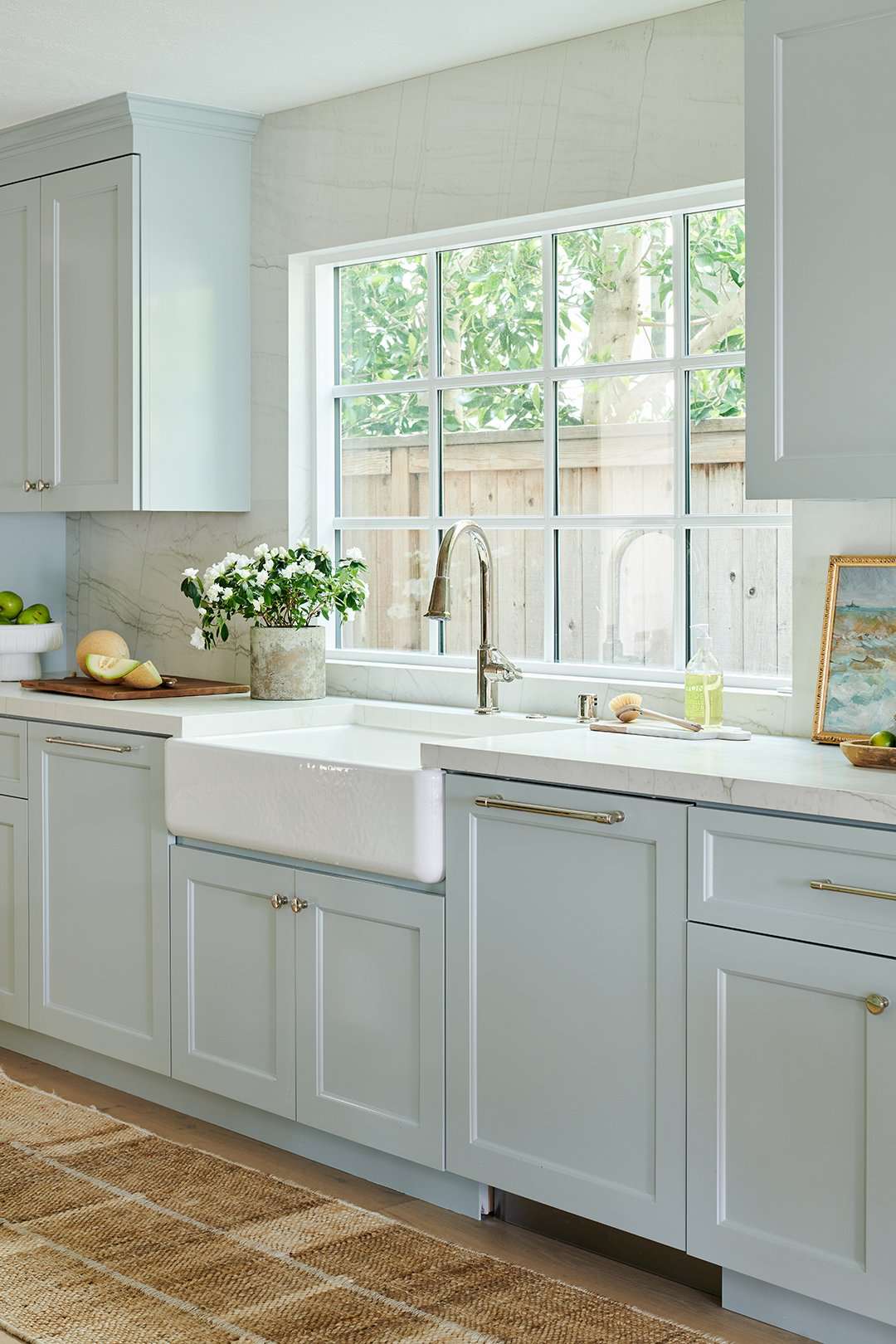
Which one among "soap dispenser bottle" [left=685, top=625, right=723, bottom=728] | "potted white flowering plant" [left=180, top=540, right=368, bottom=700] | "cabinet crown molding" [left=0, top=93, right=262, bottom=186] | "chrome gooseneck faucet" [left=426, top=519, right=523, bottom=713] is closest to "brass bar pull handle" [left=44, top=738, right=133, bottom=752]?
"potted white flowering plant" [left=180, top=540, right=368, bottom=700]

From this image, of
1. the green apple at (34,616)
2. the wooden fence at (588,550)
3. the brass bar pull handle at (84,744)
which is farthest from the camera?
the green apple at (34,616)

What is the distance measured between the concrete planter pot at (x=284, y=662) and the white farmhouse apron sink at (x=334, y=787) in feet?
0.37

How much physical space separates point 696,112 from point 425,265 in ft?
2.96

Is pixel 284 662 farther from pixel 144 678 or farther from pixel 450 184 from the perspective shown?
pixel 450 184

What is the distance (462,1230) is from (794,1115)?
0.80m

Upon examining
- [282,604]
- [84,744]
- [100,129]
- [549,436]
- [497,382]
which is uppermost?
[100,129]

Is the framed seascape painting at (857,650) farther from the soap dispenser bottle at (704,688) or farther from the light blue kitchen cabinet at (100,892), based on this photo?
the light blue kitchen cabinet at (100,892)

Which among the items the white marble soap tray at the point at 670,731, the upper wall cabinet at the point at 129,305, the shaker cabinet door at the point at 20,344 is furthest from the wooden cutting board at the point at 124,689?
the white marble soap tray at the point at 670,731

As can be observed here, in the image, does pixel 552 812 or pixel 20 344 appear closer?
pixel 552 812

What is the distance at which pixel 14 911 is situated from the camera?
3.76 m

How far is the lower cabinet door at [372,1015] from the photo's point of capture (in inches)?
110

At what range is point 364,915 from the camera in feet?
9.46

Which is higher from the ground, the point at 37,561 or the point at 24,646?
the point at 37,561

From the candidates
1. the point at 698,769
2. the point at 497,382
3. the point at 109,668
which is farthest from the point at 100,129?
the point at 698,769
